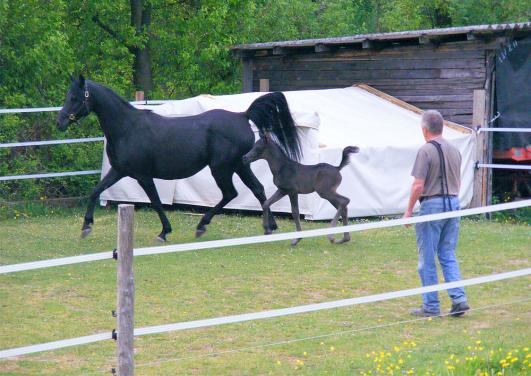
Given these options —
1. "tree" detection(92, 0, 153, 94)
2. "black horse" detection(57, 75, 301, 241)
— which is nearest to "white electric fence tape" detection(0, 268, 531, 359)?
"black horse" detection(57, 75, 301, 241)

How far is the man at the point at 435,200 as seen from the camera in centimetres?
811

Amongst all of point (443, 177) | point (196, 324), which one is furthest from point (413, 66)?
point (196, 324)

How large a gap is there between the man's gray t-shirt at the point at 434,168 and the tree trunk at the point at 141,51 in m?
14.3

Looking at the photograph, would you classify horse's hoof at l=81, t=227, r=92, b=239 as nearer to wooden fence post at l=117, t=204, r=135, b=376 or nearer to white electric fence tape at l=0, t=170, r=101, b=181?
white electric fence tape at l=0, t=170, r=101, b=181

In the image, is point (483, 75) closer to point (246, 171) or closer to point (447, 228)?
point (246, 171)

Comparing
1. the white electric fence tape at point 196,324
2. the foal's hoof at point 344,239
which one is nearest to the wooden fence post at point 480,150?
the foal's hoof at point 344,239

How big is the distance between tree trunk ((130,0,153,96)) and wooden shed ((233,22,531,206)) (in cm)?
315

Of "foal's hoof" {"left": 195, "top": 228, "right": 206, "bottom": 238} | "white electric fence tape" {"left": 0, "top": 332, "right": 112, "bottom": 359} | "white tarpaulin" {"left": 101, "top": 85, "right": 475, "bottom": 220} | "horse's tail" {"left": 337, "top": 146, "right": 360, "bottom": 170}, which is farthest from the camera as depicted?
"white tarpaulin" {"left": 101, "top": 85, "right": 475, "bottom": 220}

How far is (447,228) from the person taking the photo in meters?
8.17

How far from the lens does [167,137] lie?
1284 cm

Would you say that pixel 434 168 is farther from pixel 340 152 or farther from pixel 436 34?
pixel 436 34

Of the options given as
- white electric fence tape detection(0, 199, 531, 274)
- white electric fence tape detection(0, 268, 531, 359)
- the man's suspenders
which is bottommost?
white electric fence tape detection(0, 268, 531, 359)

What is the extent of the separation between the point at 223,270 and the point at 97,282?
4.85 ft

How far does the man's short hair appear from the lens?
8164 millimetres
